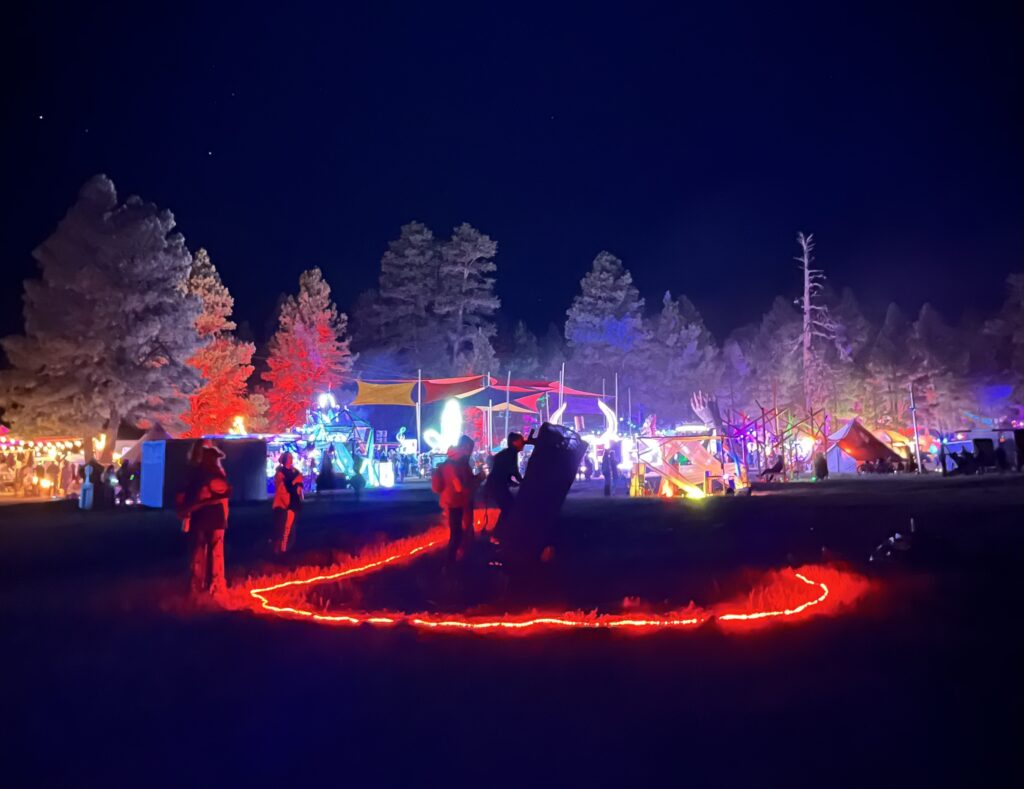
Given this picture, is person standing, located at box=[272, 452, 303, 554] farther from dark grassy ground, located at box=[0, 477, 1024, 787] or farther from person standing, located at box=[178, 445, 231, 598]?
person standing, located at box=[178, 445, 231, 598]

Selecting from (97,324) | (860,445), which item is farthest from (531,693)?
(860,445)

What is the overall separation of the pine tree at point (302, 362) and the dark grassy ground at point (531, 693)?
150 ft

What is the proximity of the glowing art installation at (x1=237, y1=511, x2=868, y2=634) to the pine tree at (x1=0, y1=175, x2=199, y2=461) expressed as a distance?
87.8 ft

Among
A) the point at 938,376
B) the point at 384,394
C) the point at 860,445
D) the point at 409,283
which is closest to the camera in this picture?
the point at 384,394

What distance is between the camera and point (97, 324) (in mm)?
33906

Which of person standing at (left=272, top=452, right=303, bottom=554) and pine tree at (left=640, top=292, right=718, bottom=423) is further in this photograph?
pine tree at (left=640, top=292, right=718, bottom=423)

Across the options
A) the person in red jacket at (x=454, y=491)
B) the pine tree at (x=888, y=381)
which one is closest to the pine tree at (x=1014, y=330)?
the pine tree at (x=888, y=381)

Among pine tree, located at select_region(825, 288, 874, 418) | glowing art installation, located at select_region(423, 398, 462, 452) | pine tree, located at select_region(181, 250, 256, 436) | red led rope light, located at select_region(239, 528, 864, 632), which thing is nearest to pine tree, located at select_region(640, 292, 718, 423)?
pine tree, located at select_region(825, 288, 874, 418)

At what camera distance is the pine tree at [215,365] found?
4307 centimetres

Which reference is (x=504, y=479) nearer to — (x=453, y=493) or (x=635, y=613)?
(x=453, y=493)

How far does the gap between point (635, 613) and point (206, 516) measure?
4958 mm

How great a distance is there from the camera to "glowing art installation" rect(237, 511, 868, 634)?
766cm

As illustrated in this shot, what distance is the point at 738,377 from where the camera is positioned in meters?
82.7

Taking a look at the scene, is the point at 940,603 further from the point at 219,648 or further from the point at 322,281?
the point at 322,281
